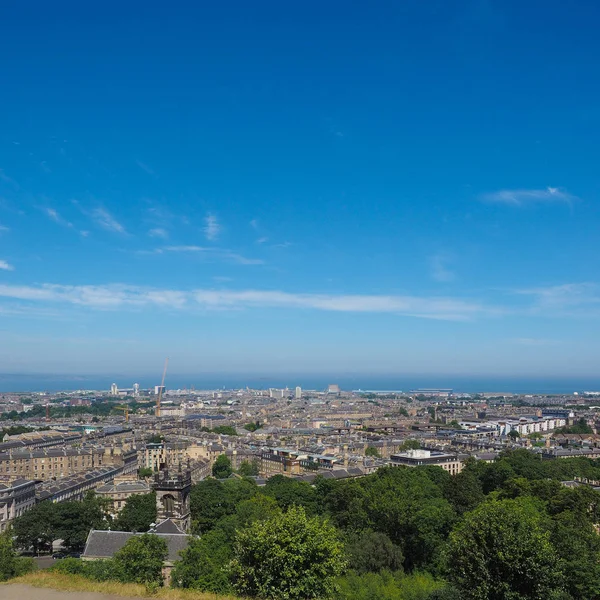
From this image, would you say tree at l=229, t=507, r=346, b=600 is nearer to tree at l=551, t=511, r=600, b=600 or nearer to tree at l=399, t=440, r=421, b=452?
tree at l=551, t=511, r=600, b=600

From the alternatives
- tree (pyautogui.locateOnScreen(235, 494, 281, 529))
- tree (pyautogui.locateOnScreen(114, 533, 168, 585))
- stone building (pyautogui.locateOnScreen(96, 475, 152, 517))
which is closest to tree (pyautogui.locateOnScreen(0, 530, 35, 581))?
tree (pyautogui.locateOnScreen(114, 533, 168, 585))

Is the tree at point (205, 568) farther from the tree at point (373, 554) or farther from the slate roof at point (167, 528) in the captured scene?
the tree at point (373, 554)

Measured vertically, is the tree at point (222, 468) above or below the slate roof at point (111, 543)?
below

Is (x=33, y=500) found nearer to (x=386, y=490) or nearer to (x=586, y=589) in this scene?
(x=386, y=490)

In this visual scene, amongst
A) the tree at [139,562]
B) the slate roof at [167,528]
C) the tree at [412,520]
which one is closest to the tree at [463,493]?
the tree at [412,520]

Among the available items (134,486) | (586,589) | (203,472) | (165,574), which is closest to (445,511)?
(586,589)

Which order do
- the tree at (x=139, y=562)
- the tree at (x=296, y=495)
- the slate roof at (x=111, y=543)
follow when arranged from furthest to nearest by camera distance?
the tree at (x=296, y=495) < the slate roof at (x=111, y=543) < the tree at (x=139, y=562)

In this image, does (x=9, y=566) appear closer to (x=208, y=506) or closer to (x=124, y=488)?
(x=208, y=506)
